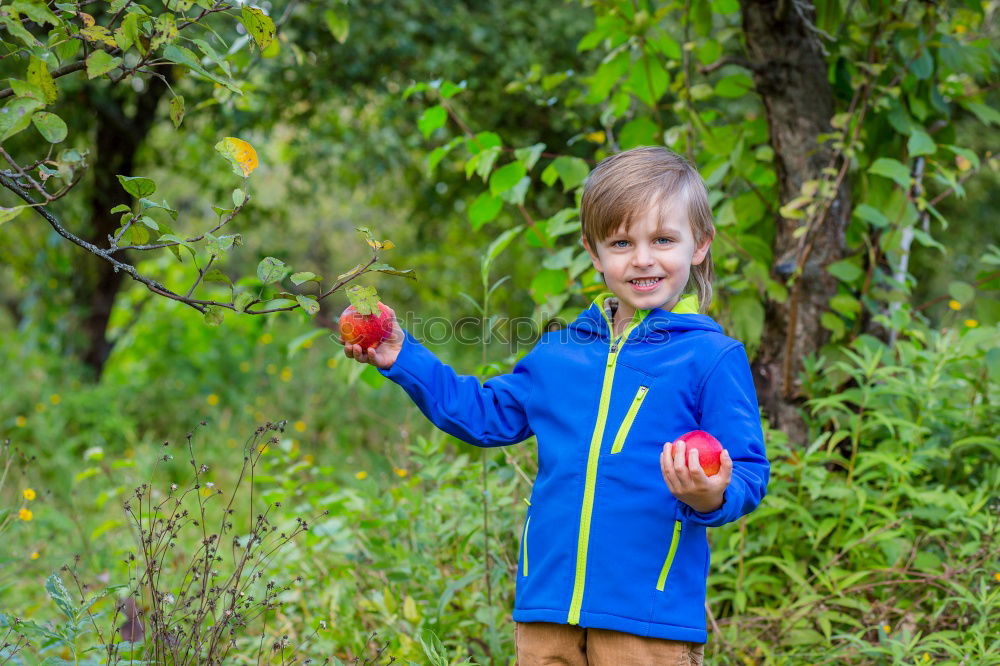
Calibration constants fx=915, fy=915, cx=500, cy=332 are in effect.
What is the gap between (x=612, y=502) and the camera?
5.48 ft

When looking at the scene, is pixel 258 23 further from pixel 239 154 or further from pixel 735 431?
pixel 735 431

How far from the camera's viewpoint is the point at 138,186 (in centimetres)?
153

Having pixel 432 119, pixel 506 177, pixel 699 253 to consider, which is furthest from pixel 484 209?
pixel 699 253

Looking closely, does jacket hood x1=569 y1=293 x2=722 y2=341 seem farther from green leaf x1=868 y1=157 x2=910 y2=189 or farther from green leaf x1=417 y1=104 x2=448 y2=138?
green leaf x1=868 y1=157 x2=910 y2=189

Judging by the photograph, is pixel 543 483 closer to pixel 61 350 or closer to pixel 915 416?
pixel 915 416

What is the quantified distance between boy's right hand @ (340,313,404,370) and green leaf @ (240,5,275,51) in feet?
1.92

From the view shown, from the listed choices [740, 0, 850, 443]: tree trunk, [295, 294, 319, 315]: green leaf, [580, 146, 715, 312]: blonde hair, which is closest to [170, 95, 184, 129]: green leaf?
[295, 294, 319, 315]: green leaf

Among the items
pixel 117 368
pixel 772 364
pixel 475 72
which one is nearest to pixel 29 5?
pixel 772 364

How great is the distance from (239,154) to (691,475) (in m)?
0.98

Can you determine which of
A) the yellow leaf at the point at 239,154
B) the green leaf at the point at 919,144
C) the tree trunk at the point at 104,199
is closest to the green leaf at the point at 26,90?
the yellow leaf at the point at 239,154

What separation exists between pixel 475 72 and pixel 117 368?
3.13 metres

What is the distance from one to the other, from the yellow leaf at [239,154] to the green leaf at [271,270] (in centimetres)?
16

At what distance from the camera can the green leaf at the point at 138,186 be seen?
4.92 feet

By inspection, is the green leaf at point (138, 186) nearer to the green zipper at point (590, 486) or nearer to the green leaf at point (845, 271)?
the green zipper at point (590, 486)
